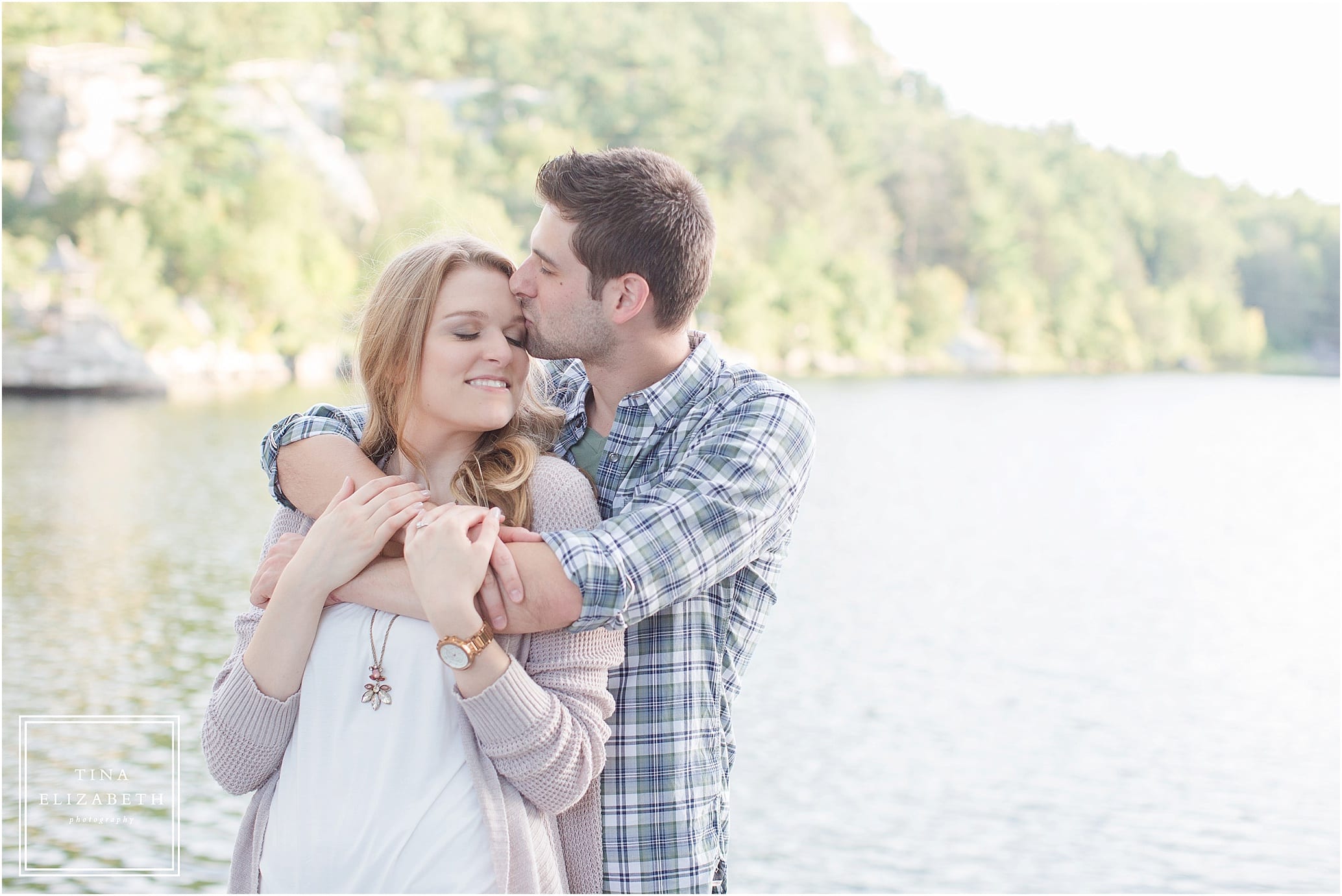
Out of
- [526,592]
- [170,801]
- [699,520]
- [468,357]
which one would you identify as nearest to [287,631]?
[526,592]

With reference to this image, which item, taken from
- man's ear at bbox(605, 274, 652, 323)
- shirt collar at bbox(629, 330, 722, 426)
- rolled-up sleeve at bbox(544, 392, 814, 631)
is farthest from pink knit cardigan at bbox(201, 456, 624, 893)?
man's ear at bbox(605, 274, 652, 323)

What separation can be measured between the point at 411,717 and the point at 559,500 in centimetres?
41

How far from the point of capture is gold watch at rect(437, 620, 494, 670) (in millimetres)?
1771

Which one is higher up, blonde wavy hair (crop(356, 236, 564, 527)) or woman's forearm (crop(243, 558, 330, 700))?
blonde wavy hair (crop(356, 236, 564, 527))

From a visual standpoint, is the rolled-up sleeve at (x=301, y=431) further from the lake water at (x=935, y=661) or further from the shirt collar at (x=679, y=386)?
the lake water at (x=935, y=661)

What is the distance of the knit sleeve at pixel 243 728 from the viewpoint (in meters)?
1.89

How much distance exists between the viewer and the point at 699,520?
1888 millimetres

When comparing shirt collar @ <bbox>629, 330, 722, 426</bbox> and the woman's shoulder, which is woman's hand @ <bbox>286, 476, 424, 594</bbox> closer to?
the woman's shoulder

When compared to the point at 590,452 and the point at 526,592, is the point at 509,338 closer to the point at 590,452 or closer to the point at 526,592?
the point at 590,452

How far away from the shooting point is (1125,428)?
118 ft

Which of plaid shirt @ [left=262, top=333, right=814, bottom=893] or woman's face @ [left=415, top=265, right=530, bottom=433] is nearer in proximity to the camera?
plaid shirt @ [left=262, top=333, right=814, bottom=893]

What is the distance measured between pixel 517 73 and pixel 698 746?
54.4 m

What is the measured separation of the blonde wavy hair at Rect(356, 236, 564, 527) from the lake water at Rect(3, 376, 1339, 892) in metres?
6.45

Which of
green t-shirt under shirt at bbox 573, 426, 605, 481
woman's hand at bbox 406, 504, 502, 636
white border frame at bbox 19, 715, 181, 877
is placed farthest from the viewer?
white border frame at bbox 19, 715, 181, 877
